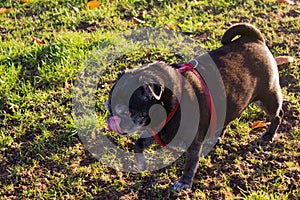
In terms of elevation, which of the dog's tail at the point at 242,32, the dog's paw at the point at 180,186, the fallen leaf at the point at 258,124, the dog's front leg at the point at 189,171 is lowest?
the dog's paw at the point at 180,186

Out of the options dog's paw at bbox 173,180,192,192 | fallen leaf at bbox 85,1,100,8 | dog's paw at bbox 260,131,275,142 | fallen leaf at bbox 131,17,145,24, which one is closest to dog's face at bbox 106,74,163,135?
dog's paw at bbox 173,180,192,192

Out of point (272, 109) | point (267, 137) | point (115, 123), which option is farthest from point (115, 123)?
point (267, 137)

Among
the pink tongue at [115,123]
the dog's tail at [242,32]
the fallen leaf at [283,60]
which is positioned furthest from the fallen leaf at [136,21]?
the pink tongue at [115,123]

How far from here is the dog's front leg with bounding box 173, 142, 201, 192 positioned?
3.96 m

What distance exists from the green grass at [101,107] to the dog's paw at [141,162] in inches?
3.9

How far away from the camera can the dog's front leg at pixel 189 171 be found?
3.96 meters

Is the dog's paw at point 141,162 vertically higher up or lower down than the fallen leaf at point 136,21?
lower down

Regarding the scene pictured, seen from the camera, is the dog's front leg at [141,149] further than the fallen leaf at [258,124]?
No

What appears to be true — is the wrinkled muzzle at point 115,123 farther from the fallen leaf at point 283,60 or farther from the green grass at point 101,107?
the fallen leaf at point 283,60

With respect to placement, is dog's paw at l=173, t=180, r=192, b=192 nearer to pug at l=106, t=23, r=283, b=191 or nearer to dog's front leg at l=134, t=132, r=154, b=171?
pug at l=106, t=23, r=283, b=191

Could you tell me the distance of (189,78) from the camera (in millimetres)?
3676

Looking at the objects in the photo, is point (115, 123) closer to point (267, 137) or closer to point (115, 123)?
point (115, 123)

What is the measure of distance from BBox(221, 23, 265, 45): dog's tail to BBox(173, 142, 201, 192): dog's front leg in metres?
1.16

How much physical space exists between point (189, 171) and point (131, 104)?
1065 millimetres
